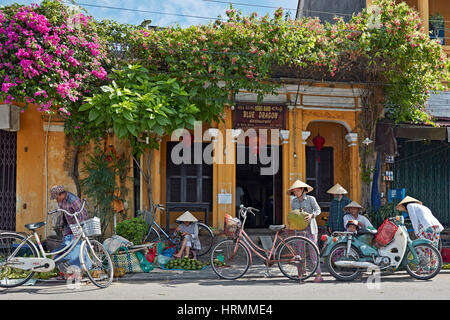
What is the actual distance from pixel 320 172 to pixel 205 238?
4.15m

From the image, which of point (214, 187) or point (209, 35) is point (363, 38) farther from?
point (214, 187)

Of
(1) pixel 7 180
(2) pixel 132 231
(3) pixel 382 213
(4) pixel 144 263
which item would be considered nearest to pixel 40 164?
(1) pixel 7 180

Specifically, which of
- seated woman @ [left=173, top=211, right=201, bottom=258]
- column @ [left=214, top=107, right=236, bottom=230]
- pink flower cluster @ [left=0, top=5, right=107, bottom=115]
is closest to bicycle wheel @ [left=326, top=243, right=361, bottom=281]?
seated woman @ [left=173, top=211, right=201, bottom=258]

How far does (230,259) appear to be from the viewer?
7.54 m

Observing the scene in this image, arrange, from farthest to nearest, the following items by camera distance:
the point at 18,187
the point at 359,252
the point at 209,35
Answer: the point at 18,187 → the point at 209,35 → the point at 359,252

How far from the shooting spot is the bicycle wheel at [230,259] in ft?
24.3

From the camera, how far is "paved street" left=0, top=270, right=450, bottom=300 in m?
6.08

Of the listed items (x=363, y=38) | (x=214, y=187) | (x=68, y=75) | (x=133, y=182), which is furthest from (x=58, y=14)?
(x=363, y=38)

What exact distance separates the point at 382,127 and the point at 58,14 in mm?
8440

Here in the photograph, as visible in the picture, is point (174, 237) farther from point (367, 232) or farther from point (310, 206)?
point (367, 232)

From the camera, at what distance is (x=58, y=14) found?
356 inches

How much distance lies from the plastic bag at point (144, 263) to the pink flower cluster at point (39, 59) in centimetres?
353

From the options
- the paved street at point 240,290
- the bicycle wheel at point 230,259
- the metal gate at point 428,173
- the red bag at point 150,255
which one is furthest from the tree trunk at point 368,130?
the red bag at point 150,255

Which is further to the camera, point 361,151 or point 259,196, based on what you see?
point 259,196
